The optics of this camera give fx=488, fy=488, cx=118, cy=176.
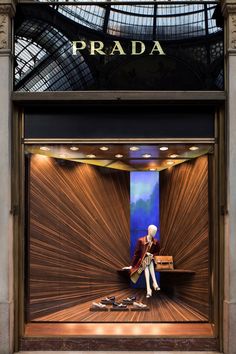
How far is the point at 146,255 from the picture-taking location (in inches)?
404

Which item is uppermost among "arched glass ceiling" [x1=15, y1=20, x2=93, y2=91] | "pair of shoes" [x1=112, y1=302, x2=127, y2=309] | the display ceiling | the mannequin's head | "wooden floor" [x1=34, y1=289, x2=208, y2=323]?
"arched glass ceiling" [x1=15, y1=20, x2=93, y2=91]

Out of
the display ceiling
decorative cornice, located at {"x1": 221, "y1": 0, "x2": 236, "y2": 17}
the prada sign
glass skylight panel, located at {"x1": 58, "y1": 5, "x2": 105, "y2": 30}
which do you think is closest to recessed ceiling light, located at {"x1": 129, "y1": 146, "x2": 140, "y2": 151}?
the display ceiling

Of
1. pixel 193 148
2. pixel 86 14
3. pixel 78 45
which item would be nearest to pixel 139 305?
pixel 193 148

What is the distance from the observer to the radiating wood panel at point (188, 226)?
9.22 metres

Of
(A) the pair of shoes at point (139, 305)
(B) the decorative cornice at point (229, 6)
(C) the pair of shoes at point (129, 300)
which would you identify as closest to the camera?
(B) the decorative cornice at point (229, 6)

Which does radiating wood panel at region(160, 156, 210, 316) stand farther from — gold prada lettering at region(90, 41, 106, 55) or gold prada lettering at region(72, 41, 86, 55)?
gold prada lettering at region(72, 41, 86, 55)

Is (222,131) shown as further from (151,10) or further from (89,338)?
(89,338)

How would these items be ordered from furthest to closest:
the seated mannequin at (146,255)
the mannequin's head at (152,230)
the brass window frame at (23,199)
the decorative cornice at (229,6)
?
1. the mannequin's head at (152,230)
2. the seated mannequin at (146,255)
3. the brass window frame at (23,199)
4. the decorative cornice at (229,6)

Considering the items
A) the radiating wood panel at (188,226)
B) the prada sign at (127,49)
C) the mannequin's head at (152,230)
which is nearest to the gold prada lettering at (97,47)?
the prada sign at (127,49)

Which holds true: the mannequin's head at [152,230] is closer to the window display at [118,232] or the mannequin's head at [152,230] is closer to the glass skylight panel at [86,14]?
the window display at [118,232]

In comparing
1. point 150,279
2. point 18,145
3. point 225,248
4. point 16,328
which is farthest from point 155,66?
point 16,328

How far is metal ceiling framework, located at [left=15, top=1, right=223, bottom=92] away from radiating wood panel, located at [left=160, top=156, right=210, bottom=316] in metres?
2.06

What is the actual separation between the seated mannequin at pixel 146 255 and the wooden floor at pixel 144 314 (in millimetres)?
500

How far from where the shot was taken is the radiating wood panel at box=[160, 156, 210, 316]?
922 cm
